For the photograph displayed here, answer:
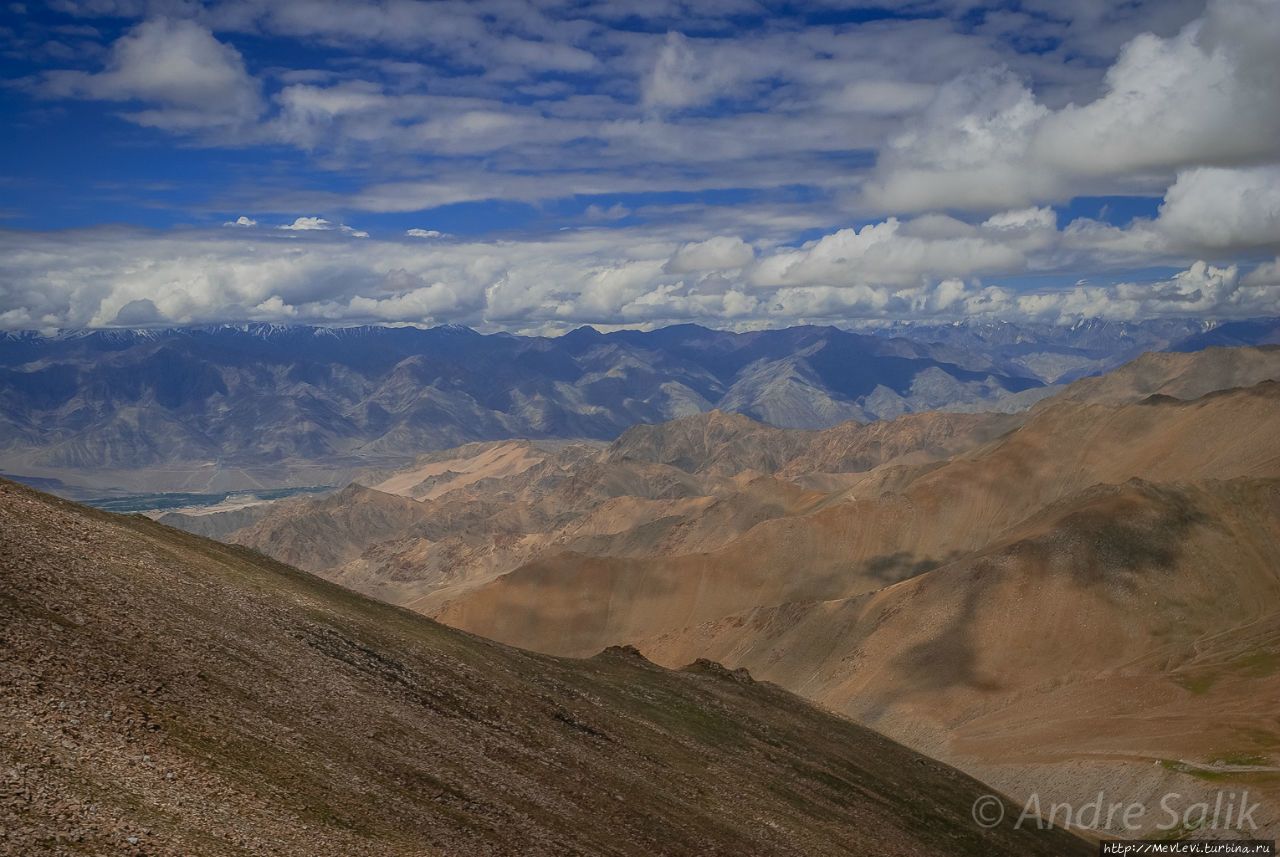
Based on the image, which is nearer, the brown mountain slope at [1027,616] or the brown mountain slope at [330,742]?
the brown mountain slope at [330,742]

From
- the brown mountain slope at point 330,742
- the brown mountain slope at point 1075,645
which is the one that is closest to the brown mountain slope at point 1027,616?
the brown mountain slope at point 1075,645

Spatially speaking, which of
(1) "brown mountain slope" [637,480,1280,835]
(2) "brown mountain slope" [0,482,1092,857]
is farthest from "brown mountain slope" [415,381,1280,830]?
(2) "brown mountain slope" [0,482,1092,857]

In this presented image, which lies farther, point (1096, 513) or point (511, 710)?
point (1096, 513)

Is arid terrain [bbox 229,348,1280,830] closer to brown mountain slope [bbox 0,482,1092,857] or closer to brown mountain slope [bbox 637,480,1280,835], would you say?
brown mountain slope [bbox 637,480,1280,835]

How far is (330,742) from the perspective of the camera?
119 feet

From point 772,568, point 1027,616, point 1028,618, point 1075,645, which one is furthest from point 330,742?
point 772,568

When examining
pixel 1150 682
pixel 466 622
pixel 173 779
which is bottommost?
pixel 466 622

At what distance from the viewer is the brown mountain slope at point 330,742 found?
27.5 metres

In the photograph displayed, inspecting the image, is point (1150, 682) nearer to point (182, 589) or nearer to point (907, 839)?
point (907, 839)

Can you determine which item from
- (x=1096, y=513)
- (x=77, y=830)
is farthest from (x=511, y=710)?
(x=1096, y=513)

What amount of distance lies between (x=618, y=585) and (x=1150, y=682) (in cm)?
9748

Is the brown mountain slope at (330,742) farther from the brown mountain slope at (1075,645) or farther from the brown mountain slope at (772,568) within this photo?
the brown mountain slope at (772,568)

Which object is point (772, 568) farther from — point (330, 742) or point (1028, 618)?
point (330, 742)

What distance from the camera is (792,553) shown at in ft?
629
